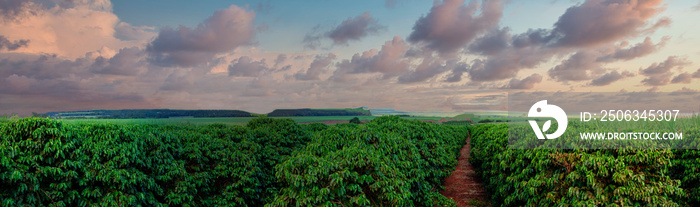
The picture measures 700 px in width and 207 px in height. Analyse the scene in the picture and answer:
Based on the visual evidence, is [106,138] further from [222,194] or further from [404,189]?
[404,189]

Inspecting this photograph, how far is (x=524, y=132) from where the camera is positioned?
1250 centimetres

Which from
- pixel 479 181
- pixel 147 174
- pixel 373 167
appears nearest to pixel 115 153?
pixel 147 174

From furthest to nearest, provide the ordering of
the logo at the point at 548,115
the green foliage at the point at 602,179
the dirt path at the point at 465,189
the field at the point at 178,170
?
the dirt path at the point at 465,189, the logo at the point at 548,115, the green foliage at the point at 602,179, the field at the point at 178,170

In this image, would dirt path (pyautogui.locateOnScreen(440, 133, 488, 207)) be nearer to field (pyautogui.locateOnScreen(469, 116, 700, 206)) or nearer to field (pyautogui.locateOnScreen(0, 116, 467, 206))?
field (pyautogui.locateOnScreen(0, 116, 467, 206))

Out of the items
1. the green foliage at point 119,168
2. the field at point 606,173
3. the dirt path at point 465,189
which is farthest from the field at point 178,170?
the dirt path at point 465,189

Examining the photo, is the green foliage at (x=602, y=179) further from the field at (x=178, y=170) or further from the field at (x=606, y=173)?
the field at (x=178, y=170)

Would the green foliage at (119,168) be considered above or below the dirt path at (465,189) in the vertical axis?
above

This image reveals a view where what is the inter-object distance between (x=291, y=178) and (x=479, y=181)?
15540 mm

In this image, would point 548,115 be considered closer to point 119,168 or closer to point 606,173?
point 606,173

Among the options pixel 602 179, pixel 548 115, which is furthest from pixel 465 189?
pixel 602 179

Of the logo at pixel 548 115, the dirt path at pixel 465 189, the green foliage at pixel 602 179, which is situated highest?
the logo at pixel 548 115

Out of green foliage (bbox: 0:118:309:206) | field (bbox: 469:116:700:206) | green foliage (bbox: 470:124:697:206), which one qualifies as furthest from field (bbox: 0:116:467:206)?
green foliage (bbox: 470:124:697:206)

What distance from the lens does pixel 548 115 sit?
12477 mm

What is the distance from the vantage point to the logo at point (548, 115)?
11119 mm
